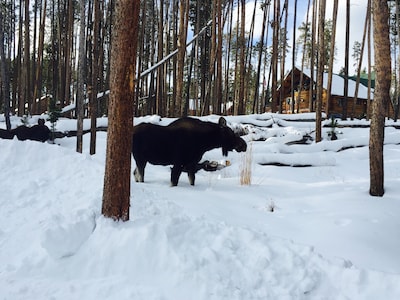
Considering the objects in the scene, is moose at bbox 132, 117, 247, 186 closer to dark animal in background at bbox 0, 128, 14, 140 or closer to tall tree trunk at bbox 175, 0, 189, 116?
dark animal in background at bbox 0, 128, 14, 140

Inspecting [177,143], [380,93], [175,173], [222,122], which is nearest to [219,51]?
[222,122]

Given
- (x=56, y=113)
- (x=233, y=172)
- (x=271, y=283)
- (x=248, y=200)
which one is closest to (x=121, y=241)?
(x=271, y=283)

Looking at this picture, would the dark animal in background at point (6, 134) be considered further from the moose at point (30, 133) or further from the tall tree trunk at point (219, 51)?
the tall tree trunk at point (219, 51)

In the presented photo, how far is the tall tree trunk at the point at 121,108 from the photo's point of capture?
145 inches

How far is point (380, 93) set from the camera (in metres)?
5.23

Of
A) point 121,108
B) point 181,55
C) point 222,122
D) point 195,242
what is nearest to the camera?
point 195,242

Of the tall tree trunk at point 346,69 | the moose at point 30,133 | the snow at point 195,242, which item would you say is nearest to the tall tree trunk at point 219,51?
the tall tree trunk at point 346,69

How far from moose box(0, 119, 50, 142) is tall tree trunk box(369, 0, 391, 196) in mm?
11211

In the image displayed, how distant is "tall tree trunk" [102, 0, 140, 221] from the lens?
3686 mm

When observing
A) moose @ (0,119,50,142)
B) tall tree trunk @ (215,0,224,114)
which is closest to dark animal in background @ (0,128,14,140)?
moose @ (0,119,50,142)

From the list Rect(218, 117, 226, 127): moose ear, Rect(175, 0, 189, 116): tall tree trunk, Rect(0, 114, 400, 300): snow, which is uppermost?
Rect(175, 0, 189, 116): tall tree trunk

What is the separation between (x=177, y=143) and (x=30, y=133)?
8.44m

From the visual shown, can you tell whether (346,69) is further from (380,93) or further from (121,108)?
(121,108)

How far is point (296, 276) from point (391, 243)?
1.42m
